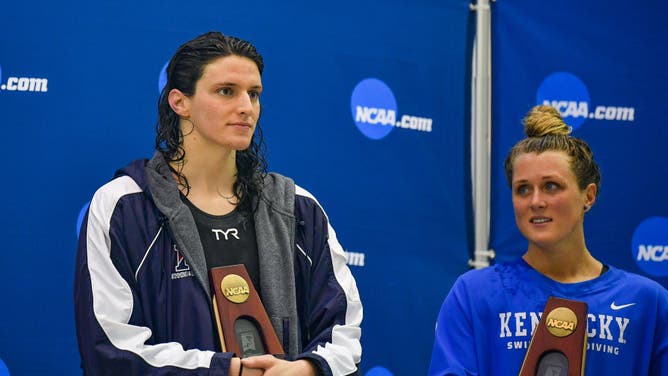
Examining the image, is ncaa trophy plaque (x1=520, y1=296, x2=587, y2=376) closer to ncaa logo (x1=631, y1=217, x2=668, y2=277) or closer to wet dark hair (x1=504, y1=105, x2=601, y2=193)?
wet dark hair (x1=504, y1=105, x2=601, y2=193)

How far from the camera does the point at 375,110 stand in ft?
11.4

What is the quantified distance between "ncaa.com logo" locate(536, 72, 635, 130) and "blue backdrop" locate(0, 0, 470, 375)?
34 cm

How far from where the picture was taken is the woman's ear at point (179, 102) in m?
2.44

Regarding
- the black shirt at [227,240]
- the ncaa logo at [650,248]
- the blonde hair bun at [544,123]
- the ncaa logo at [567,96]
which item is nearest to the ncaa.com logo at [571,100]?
the ncaa logo at [567,96]

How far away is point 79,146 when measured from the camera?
3.00 meters

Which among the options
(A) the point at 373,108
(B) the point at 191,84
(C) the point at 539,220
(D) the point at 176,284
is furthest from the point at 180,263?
(A) the point at 373,108

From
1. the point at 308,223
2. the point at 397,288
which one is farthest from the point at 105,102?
the point at 397,288

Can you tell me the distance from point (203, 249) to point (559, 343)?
0.92m

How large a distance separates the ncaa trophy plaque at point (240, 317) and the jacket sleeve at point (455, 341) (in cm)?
41

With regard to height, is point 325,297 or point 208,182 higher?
point 208,182

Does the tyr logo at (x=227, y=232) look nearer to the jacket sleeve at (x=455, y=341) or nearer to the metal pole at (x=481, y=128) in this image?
the jacket sleeve at (x=455, y=341)

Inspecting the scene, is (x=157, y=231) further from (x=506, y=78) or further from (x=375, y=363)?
(x=506, y=78)

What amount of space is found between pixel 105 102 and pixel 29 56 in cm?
27

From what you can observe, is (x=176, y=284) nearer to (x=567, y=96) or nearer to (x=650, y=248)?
(x=567, y=96)
